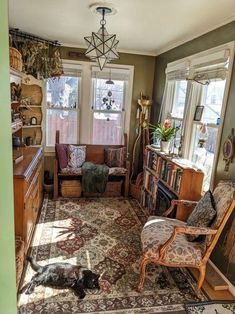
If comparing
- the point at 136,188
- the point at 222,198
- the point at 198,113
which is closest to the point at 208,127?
the point at 198,113

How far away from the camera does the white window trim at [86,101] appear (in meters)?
A: 4.21

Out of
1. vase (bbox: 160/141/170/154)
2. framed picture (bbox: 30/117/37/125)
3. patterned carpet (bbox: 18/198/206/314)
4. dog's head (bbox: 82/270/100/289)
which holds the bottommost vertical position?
patterned carpet (bbox: 18/198/206/314)

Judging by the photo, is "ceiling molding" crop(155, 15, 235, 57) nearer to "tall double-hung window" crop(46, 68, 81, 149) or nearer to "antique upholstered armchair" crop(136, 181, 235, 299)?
"tall double-hung window" crop(46, 68, 81, 149)

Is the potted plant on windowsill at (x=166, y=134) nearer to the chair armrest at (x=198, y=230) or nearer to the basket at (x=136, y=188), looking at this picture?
the basket at (x=136, y=188)

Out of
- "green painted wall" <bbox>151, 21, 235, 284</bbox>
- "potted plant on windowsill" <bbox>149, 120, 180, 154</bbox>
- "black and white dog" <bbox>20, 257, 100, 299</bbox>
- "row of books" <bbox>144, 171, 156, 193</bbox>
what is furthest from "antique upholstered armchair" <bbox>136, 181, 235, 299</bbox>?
"row of books" <bbox>144, 171, 156, 193</bbox>

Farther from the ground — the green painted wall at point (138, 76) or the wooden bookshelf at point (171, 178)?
the green painted wall at point (138, 76)

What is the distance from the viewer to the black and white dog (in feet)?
6.94

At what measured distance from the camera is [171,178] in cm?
299

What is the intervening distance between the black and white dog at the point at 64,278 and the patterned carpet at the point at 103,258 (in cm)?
5

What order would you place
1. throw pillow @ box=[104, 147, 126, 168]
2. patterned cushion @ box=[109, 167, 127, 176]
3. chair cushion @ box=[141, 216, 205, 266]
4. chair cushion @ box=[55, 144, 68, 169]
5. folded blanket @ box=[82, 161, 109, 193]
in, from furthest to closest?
throw pillow @ box=[104, 147, 126, 168] → patterned cushion @ box=[109, 167, 127, 176] → chair cushion @ box=[55, 144, 68, 169] → folded blanket @ box=[82, 161, 109, 193] → chair cushion @ box=[141, 216, 205, 266]

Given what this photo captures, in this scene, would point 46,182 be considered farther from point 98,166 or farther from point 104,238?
point 104,238

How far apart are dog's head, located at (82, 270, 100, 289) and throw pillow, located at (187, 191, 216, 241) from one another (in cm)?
92

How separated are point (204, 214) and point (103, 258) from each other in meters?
1.14

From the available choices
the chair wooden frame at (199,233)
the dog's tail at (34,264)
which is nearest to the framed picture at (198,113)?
the chair wooden frame at (199,233)
